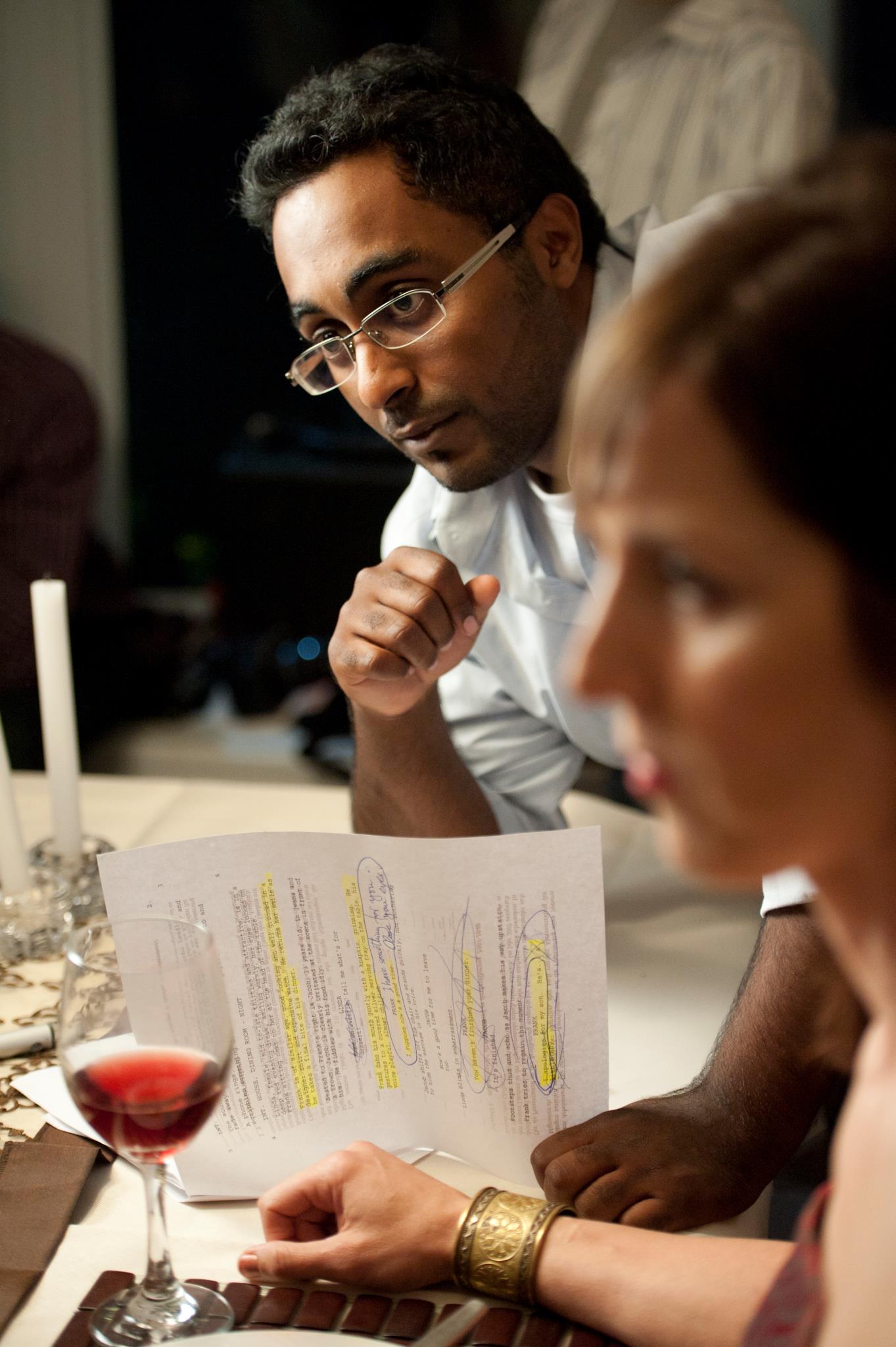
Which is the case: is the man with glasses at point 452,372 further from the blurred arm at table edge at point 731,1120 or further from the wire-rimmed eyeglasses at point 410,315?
the blurred arm at table edge at point 731,1120

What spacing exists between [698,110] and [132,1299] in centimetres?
227

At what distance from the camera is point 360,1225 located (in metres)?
0.74

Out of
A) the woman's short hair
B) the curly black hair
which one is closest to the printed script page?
the woman's short hair

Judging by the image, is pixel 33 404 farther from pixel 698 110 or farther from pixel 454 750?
pixel 454 750

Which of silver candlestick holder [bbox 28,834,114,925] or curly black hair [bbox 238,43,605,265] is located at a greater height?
curly black hair [bbox 238,43,605,265]

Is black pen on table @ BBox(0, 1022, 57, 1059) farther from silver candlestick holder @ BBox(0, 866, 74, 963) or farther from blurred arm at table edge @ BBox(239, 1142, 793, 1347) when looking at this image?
blurred arm at table edge @ BBox(239, 1142, 793, 1347)

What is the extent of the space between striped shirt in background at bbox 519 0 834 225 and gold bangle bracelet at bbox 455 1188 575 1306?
1.87 metres

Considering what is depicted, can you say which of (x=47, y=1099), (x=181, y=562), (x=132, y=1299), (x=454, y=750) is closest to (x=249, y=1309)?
(x=132, y=1299)

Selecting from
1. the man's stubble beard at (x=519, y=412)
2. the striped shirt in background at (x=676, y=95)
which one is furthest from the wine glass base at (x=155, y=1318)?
the striped shirt in background at (x=676, y=95)

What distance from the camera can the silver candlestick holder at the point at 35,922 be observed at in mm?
1104

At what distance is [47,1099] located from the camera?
0.89m

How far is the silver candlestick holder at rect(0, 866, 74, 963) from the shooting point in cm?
Result: 110

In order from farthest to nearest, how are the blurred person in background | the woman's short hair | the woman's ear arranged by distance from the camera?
the blurred person in background
the woman's ear
the woman's short hair

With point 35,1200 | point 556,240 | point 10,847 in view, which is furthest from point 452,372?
point 35,1200
